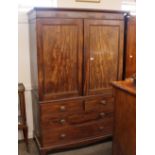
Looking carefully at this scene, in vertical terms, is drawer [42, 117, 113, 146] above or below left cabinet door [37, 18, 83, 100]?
below

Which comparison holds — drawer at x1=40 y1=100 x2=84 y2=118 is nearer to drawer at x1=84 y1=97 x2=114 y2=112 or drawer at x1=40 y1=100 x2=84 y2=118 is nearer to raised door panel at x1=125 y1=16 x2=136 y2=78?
drawer at x1=84 y1=97 x2=114 y2=112

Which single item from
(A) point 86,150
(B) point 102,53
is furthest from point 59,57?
(A) point 86,150

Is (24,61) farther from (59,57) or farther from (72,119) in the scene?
(72,119)

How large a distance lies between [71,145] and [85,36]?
134 centimetres

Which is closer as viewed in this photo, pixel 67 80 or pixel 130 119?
pixel 130 119

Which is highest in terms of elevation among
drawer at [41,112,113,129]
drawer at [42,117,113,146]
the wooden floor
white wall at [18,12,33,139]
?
white wall at [18,12,33,139]

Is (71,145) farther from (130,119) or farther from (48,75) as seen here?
(130,119)

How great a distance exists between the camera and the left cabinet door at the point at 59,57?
227 centimetres

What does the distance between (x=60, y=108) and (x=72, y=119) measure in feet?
0.72

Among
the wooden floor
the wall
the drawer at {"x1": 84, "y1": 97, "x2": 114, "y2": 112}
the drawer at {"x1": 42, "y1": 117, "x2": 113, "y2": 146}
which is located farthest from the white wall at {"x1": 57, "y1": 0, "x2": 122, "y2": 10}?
the wooden floor

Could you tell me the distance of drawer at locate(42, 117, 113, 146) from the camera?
2469mm
